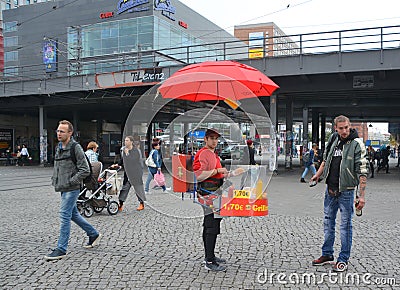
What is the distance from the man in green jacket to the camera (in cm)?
495

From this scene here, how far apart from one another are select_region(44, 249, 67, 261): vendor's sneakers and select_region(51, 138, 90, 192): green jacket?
0.85 metres

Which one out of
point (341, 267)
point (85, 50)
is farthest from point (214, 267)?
point (85, 50)

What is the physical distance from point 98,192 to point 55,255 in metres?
A: 3.57

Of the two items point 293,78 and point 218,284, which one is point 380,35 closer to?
point 293,78

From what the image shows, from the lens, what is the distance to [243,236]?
6891 mm

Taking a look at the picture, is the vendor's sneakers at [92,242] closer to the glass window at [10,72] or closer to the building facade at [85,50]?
the building facade at [85,50]

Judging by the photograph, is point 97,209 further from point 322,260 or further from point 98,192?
point 322,260

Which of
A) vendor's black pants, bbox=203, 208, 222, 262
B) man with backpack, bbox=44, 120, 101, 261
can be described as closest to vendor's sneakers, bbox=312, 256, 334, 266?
vendor's black pants, bbox=203, 208, 222, 262

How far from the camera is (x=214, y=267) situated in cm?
505

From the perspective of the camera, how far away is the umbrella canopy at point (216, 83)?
562 centimetres

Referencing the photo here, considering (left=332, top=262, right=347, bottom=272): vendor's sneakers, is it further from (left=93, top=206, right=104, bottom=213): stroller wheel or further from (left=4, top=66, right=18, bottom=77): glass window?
(left=4, top=66, right=18, bottom=77): glass window

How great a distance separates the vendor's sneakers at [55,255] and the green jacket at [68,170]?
85cm

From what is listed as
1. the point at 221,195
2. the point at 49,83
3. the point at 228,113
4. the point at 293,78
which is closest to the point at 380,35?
the point at 293,78

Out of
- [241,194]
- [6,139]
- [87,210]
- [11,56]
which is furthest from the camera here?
[11,56]
